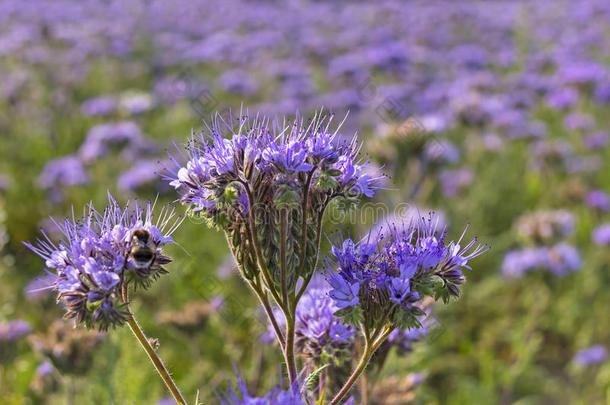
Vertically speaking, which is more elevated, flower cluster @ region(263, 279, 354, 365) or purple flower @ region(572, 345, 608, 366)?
purple flower @ region(572, 345, 608, 366)

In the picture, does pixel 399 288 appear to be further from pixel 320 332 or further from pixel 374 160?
pixel 374 160

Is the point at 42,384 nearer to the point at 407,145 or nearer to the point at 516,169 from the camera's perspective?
the point at 407,145

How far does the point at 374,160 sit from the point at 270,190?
389cm

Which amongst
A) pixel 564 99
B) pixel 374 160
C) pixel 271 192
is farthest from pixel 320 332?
pixel 564 99

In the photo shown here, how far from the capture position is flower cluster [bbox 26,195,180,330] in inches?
62.7

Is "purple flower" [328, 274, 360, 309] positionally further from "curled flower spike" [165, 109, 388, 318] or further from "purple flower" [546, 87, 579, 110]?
"purple flower" [546, 87, 579, 110]

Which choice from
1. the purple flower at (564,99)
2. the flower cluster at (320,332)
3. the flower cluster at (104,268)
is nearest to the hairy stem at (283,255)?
the flower cluster at (320,332)

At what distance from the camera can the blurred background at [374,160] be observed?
4105mm

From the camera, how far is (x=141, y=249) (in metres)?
1.69

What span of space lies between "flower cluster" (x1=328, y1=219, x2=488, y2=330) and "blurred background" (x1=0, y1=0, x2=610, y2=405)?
35 cm

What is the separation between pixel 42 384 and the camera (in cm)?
354

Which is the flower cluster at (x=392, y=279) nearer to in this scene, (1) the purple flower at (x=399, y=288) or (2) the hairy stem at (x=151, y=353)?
(1) the purple flower at (x=399, y=288)

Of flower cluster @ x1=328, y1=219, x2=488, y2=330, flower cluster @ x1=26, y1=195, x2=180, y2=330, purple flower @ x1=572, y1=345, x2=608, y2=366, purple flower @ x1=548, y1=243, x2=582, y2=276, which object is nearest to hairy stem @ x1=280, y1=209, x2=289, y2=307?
flower cluster @ x1=328, y1=219, x2=488, y2=330

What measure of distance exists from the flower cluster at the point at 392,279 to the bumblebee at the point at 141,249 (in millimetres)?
555
